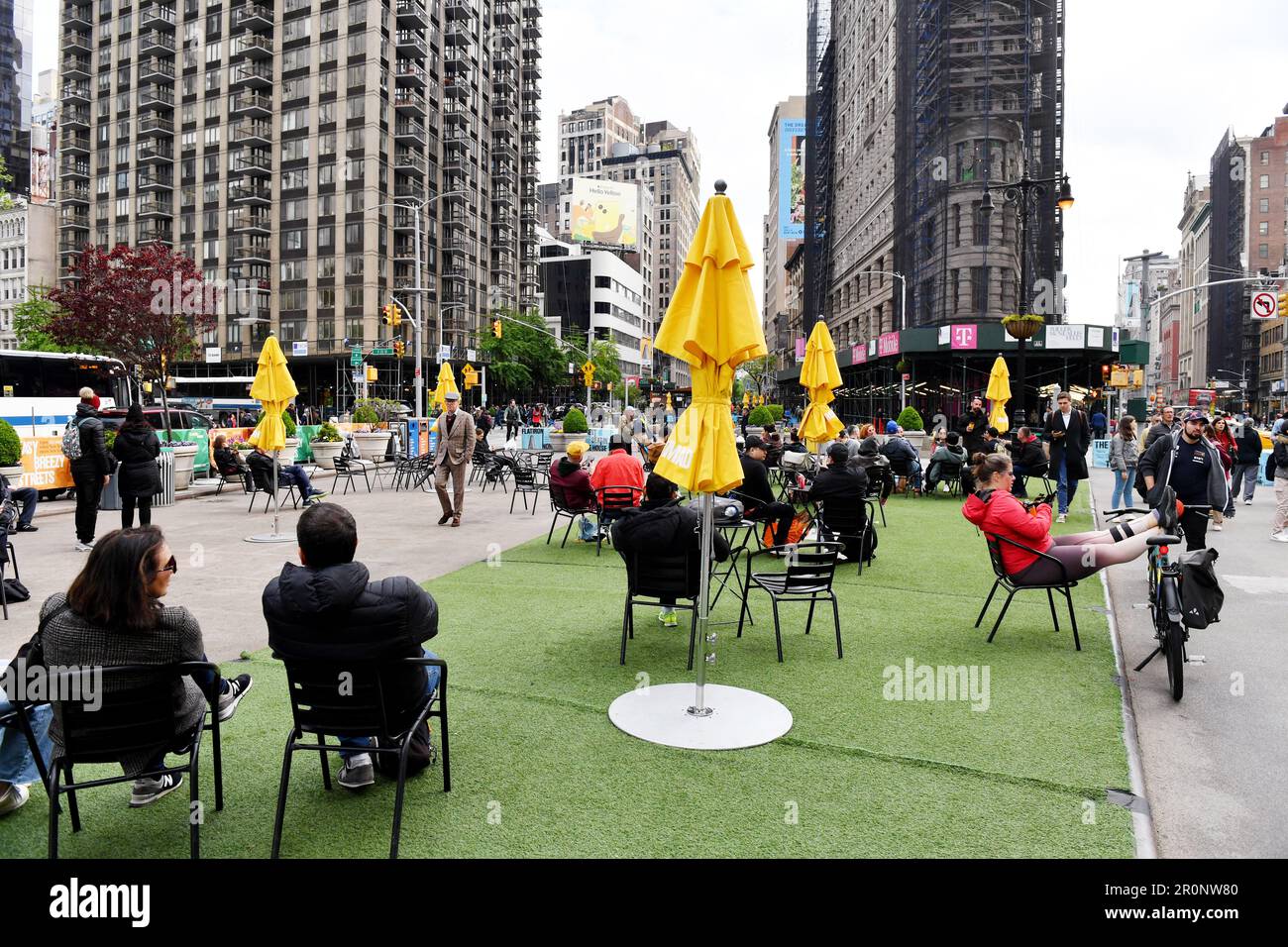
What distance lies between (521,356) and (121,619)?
74.2m

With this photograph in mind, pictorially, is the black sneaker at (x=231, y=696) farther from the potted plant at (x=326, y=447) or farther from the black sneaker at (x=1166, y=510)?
the potted plant at (x=326, y=447)

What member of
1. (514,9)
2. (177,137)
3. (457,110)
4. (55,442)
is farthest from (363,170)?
(55,442)

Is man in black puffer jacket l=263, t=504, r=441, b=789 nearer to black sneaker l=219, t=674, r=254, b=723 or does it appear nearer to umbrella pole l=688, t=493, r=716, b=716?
black sneaker l=219, t=674, r=254, b=723

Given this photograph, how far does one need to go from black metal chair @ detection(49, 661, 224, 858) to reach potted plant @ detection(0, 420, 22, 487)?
15456 mm

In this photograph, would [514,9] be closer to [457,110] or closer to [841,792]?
[457,110]

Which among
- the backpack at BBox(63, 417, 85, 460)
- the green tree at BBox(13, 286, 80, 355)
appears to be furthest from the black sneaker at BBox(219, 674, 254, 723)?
the green tree at BBox(13, 286, 80, 355)

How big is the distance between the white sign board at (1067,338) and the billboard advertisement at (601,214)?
85.3 m

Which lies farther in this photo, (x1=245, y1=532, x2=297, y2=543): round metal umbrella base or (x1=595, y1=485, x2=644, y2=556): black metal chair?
(x1=245, y1=532, x2=297, y2=543): round metal umbrella base

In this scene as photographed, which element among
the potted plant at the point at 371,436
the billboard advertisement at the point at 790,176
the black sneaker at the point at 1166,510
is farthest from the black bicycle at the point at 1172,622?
the billboard advertisement at the point at 790,176

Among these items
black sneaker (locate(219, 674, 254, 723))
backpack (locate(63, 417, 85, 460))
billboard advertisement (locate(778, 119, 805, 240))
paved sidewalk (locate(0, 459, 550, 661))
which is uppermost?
billboard advertisement (locate(778, 119, 805, 240))

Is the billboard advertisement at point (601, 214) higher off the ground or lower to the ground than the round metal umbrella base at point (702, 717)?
higher

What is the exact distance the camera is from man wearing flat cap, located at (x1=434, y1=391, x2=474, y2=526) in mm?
13820

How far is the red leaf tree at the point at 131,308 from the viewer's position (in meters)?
47.6

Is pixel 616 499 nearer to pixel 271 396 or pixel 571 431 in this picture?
pixel 271 396
